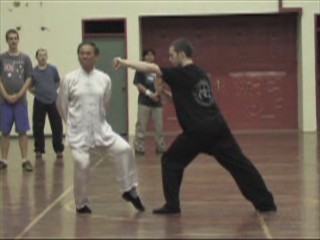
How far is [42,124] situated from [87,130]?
6.49m

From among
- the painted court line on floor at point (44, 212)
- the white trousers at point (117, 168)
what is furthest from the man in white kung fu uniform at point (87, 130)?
the painted court line on floor at point (44, 212)

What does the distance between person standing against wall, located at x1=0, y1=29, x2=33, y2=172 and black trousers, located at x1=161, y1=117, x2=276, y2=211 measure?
15.7 ft

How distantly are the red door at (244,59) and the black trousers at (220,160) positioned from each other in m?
12.7

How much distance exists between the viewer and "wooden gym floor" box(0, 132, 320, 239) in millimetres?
8586

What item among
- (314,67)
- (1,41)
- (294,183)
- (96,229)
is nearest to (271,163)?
(294,183)

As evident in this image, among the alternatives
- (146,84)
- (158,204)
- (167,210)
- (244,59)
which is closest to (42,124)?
(146,84)

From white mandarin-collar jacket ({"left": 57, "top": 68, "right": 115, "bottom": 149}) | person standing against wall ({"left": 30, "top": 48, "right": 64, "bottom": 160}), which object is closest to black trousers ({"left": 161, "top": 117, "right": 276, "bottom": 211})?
white mandarin-collar jacket ({"left": 57, "top": 68, "right": 115, "bottom": 149})

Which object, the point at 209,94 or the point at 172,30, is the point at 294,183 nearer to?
the point at 209,94

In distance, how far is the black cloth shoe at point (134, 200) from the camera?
31.8 ft

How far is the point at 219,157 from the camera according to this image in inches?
373

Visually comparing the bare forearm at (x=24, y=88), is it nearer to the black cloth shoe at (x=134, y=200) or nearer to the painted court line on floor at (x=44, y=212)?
the painted court line on floor at (x=44, y=212)

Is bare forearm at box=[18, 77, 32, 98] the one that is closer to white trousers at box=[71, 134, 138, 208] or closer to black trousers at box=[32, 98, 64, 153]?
black trousers at box=[32, 98, 64, 153]

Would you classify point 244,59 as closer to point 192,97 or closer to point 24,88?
point 24,88

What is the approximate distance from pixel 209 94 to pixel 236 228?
64.1 inches
